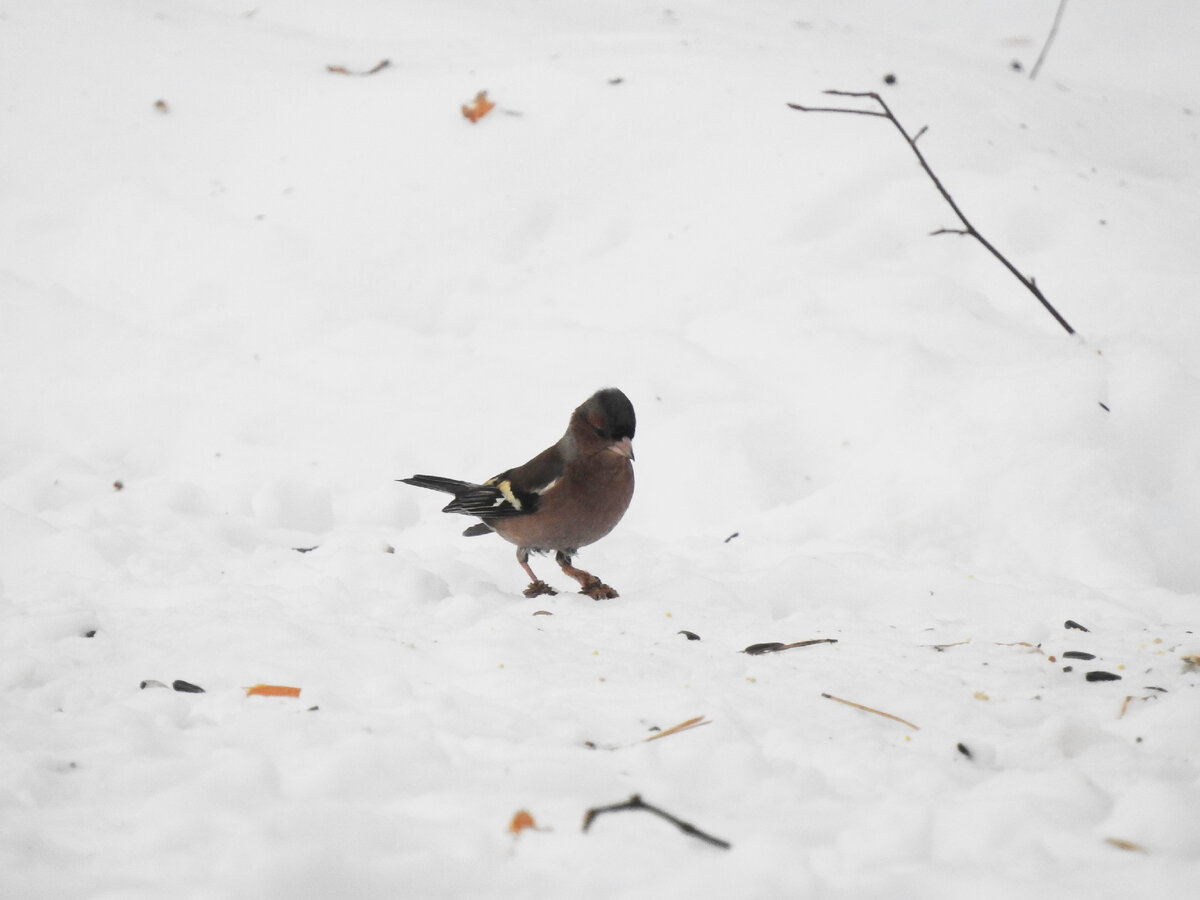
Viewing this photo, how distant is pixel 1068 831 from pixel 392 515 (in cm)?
338

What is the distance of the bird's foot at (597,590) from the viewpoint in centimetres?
355

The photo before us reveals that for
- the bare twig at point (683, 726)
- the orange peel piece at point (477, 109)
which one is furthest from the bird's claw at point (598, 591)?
the orange peel piece at point (477, 109)

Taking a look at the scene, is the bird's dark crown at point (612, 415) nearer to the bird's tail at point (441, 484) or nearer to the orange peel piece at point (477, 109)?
the bird's tail at point (441, 484)

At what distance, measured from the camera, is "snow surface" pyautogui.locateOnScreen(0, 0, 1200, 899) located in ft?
5.90

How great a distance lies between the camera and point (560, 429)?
196 inches

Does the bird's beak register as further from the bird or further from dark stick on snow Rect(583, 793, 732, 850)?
dark stick on snow Rect(583, 793, 732, 850)

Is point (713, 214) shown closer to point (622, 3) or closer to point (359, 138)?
point (359, 138)

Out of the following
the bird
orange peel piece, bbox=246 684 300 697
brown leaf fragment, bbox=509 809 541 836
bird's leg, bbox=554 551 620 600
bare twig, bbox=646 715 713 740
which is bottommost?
bird's leg, bbox=554 551 620 600

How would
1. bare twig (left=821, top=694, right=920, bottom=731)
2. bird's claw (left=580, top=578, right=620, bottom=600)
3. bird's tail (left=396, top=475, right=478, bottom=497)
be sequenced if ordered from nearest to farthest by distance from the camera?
bare twig (left=821, top=694, right=920, bottom=731) < bird's claw (left=580, top=578, right=620, bottom=600) < bird's tail (left=396, top=475, right=478, bottom=497)

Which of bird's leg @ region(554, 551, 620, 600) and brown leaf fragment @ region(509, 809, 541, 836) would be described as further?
bird's leg @ region(554, 551, 620, 600)

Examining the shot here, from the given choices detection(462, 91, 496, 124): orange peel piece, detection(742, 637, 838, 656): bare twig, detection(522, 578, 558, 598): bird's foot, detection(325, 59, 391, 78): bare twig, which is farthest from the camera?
detection(325, 59, 391, 78): bare twig

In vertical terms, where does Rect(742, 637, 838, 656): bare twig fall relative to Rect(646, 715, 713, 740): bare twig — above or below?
below

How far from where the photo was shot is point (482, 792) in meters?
1.89

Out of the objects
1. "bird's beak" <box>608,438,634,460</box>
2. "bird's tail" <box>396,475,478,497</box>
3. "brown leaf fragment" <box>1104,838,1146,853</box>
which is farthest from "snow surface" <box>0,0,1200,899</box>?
"bird's beak" <box>608,438,634,460</box>
